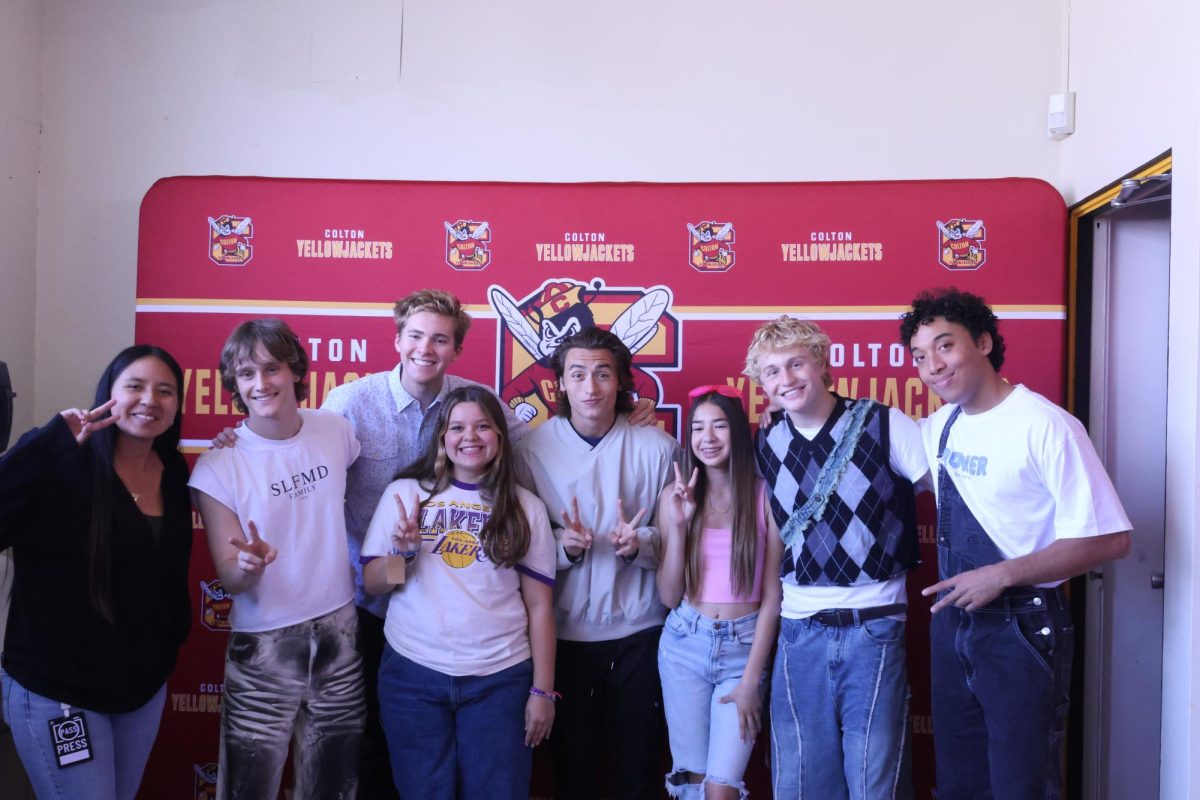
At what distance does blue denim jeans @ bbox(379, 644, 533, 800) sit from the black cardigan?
0.62 meters

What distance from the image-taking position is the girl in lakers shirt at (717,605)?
2.26m

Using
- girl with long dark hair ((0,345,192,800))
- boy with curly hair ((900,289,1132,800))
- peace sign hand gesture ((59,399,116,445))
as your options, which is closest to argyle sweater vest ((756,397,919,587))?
boy with curly hair ((900,289,1132,800))

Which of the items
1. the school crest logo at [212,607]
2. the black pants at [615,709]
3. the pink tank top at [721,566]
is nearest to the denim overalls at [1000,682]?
the pink tank top at [721,566]

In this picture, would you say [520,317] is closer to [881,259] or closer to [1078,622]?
[881,259]

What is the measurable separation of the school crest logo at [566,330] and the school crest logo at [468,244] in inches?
4.3

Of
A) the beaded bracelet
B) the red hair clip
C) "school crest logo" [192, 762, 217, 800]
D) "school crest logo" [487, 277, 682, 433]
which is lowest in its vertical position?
"school crest logo" [192, 762, 217, 800]

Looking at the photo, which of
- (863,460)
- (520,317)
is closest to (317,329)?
(520,317)

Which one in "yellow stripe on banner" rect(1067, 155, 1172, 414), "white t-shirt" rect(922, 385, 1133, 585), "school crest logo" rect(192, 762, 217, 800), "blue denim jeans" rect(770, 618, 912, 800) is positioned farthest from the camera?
"school crest logo" rect(192, 762, 217, 800)

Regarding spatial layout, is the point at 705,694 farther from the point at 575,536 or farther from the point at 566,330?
the point at 566,330

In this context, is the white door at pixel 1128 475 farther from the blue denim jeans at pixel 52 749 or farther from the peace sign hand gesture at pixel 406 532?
the blue denim jeans at pixel 52 749

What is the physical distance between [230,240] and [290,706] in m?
1.69

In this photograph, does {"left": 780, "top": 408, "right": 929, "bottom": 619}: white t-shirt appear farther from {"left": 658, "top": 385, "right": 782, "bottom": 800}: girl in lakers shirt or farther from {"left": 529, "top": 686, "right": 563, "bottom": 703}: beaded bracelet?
{"left": 529, "top": 686, "right": 563, "bottom": 703}: beaded bracelet

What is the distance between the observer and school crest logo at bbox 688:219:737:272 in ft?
9.82

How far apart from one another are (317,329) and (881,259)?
6.54 ft
